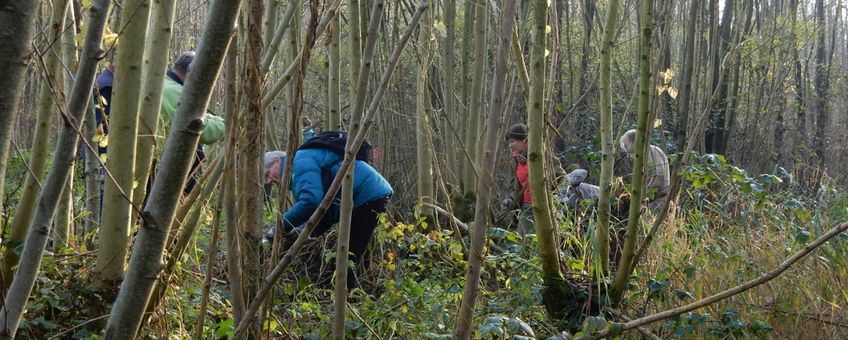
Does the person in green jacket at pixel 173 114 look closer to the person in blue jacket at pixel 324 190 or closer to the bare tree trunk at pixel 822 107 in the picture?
the person in blue jacket at pixel 324 190

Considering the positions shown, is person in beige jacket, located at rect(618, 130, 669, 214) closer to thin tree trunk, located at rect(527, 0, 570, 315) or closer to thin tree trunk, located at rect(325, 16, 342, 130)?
thin tree trunk, located at rect(325, 16, 342, 130)

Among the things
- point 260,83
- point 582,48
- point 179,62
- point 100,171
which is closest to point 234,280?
point 260,83

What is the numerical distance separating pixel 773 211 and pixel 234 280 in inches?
168

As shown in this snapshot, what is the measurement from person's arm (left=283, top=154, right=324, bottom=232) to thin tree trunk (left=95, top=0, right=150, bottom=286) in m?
1.72

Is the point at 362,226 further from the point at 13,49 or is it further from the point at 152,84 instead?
the point at 13,49

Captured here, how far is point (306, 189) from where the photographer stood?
4.71 meters

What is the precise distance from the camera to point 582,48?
12.8 metres

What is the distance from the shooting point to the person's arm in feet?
15.4

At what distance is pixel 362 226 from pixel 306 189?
0.71m

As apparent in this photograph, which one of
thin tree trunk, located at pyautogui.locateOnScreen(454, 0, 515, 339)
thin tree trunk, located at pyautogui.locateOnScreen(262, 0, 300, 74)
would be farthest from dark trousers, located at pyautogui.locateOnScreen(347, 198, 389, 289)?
thin tree trunk, located at pyautogui.locateOnScreen(262, 0, 300, 74)

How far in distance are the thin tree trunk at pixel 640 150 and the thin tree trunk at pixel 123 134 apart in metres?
1.91

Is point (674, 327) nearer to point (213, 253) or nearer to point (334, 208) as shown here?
point (213, 253)

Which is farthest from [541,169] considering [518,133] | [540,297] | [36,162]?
[518,133]

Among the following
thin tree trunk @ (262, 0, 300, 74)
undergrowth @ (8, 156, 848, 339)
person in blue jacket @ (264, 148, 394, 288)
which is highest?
thin tree trunk @ (262, 0, 300, 74)
